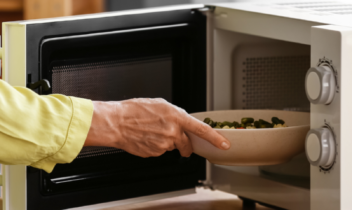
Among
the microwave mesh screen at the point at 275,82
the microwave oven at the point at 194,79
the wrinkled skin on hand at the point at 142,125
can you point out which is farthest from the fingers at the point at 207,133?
the microwave mesh screen at the point at 275,82

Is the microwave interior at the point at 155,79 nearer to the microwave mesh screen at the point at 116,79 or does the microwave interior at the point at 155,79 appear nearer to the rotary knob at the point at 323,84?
the microwave mesh screen at the point at 116,79

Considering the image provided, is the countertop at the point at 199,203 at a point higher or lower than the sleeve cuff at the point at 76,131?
lower

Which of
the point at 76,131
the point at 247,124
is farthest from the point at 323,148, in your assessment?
the point at 76,131

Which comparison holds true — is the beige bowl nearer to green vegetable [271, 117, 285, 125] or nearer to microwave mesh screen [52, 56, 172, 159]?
green vegetable [271, 117, 285, 125]

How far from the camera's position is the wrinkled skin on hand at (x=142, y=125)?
764 mm

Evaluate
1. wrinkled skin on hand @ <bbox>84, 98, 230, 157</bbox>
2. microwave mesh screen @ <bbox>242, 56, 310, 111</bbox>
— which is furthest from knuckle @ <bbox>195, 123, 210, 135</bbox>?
microwave mesh screen @ <bbox>242, 56, 310, 111</bbox>

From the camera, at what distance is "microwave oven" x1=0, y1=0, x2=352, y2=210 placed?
70 centimetres

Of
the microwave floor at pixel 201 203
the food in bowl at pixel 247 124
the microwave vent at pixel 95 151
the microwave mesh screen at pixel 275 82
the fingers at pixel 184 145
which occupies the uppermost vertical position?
the microwave mesh screen at pixel 275 82

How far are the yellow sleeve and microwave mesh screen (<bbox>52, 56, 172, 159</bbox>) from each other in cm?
13

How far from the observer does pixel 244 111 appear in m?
0.96

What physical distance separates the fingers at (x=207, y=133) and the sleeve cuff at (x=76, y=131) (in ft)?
0.46

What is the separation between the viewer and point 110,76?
919 mm

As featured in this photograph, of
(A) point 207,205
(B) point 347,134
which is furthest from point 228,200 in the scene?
(B) point 347,134

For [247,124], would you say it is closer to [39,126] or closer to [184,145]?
[184,145]
